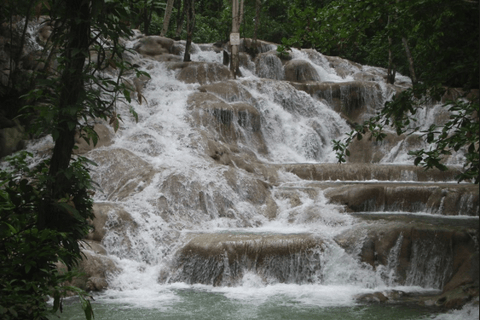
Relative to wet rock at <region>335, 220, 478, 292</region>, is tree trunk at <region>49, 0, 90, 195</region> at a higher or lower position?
higher

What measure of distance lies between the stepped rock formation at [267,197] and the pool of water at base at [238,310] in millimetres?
448

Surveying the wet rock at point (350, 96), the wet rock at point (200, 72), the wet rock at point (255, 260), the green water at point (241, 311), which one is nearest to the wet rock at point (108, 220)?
the wet rock at point (255, 260)

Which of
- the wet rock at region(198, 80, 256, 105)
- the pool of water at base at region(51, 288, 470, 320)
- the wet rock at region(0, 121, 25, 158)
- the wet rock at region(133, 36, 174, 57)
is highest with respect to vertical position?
the wet rock at region(133, 36, 174, 57)

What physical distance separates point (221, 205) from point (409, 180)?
186 inches

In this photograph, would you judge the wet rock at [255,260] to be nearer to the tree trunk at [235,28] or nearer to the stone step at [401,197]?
the stone step at [401,197]

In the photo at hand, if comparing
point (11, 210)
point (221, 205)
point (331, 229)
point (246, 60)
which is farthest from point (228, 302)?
point (246, 60)

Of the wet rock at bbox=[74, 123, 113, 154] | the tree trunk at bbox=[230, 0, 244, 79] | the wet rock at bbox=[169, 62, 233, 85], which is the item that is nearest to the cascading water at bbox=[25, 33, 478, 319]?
the wet rock at bbox=[74, 123, 113, 154]

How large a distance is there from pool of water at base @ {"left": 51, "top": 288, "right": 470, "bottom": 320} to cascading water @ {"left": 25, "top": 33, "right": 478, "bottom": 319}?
26 millimetres

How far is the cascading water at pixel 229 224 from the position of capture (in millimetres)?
6832

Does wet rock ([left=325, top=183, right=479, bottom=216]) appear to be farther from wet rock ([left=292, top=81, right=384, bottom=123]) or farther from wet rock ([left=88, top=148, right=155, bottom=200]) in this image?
wet rock ([left=292, top=81, right=384, bottom=123])

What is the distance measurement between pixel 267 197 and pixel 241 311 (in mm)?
4642

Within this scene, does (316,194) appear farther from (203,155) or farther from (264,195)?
(203,155)

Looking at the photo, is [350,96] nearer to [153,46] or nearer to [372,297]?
[153,46]

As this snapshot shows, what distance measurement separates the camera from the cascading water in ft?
22.4
